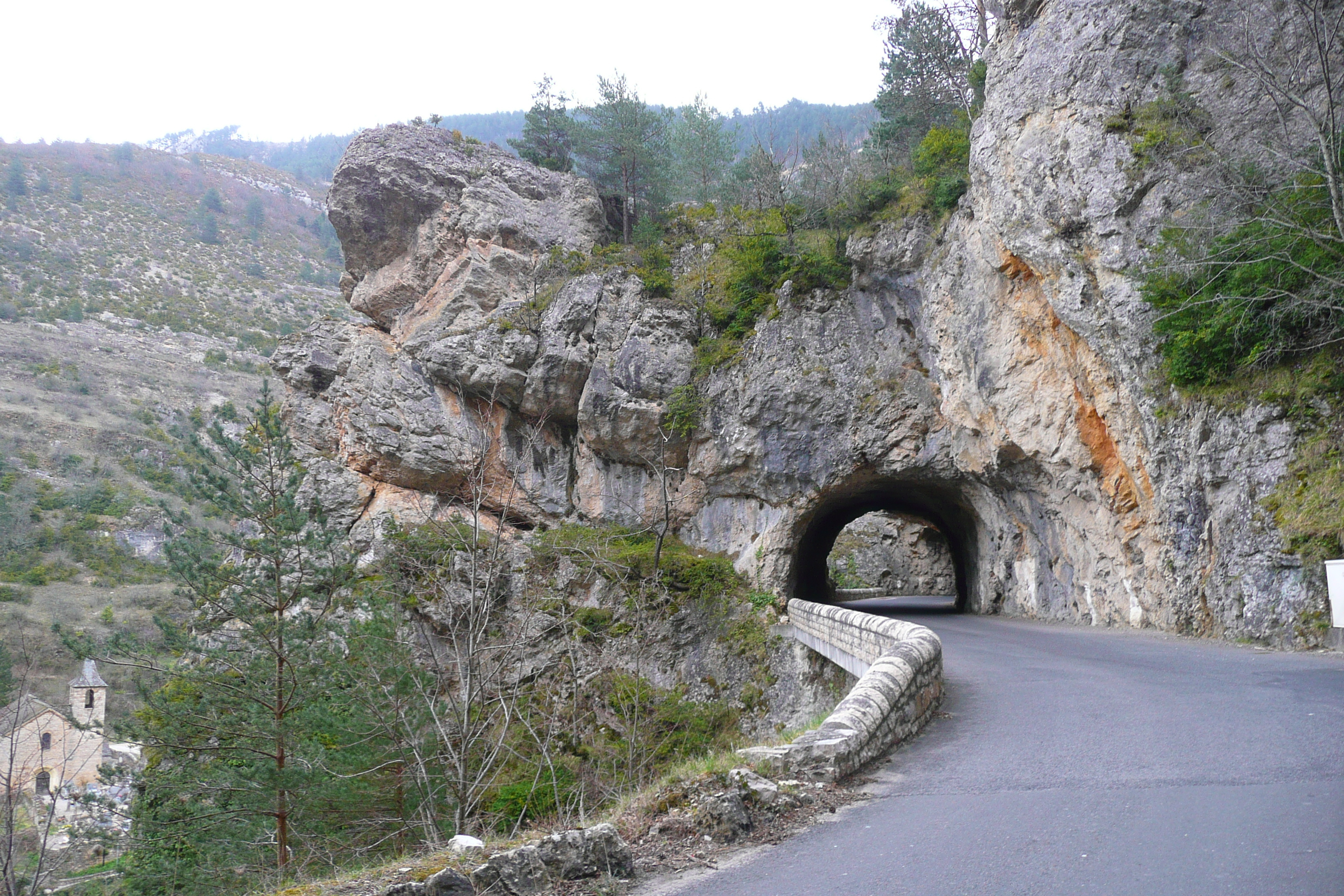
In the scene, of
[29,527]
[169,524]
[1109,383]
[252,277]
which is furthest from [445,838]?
[252,277]

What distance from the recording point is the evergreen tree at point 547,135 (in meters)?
35.0

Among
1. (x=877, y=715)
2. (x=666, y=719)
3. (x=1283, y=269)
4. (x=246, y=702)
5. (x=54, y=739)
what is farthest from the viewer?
(x=54, y=739)

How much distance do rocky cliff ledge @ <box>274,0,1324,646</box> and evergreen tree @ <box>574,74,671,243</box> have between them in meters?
3.12

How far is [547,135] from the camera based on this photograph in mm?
35656

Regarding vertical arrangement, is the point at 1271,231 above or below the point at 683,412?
above

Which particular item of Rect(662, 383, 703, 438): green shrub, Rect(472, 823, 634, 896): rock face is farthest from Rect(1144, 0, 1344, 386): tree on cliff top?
Rect(662, 383, 703, 438): green shrub

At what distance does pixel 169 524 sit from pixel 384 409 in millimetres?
13958

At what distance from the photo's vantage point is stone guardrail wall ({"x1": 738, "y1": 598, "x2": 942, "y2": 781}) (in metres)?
5.84

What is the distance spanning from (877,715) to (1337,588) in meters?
7.48

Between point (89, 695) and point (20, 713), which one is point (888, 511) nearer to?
point (89, 695)

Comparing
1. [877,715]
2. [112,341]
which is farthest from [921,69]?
[112,341]

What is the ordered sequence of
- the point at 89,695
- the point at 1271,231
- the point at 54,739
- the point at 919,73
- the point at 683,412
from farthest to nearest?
the point at 919,73 < the point at 54,739 < the point at 683,412 < the point at 89,695 < the point at 1271,231

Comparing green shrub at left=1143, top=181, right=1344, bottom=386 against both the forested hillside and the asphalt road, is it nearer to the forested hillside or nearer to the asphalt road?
the asphalt road

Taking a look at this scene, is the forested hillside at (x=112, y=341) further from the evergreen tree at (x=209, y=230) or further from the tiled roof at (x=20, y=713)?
the tiled roof at (x=20, y=713)
